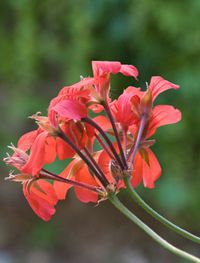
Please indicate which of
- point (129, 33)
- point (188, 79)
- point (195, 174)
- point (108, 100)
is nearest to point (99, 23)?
point (129, 33)

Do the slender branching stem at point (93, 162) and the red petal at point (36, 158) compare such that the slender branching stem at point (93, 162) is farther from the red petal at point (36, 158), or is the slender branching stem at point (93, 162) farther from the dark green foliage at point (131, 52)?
the dark green foliage at point (131, 52)

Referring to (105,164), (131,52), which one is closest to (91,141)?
(105,164)

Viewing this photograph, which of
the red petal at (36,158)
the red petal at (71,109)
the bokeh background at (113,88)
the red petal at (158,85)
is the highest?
the red petal at (71,109)

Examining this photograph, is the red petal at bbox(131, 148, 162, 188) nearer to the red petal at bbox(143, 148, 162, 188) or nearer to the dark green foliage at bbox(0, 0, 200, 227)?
the red petal at bbox(143, 148, 162, 188)

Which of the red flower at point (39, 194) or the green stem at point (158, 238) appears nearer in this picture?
the green stem at point (158, 238)

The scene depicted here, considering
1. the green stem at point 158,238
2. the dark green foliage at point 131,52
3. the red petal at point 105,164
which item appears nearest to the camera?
the green stem at point 158,238

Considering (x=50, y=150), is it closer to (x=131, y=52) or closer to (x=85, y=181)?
(x=85, y=181)

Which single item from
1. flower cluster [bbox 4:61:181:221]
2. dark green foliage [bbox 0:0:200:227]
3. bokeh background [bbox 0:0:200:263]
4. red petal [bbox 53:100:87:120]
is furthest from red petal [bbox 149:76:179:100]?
dark green foliage [bbox 0:0:200:227]

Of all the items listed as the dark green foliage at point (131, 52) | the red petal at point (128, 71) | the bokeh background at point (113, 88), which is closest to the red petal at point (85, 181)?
the red petal at point (128, 71)
